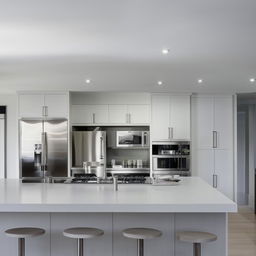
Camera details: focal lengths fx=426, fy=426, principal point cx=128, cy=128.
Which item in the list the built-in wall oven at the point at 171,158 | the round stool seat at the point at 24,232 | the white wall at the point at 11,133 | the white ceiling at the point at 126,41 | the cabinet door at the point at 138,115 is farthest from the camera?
the white wall at the point at 11,133

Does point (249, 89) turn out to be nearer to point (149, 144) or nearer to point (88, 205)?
point (149, 144)

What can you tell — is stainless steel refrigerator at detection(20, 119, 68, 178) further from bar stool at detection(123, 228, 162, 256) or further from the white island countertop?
bar stool at detection(123, 228, 162, 256)

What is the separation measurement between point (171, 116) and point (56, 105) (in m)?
2.11

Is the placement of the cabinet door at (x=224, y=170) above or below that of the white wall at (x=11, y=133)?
below

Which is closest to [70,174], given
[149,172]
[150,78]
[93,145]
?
[93,145]

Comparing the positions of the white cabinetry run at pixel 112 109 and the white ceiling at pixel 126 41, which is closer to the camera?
the white ceiling at pixel 126 41

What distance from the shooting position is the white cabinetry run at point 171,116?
7.88 metres

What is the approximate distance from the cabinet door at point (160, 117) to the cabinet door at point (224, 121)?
0.95 metres

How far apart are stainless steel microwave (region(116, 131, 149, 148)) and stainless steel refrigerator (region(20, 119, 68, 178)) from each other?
112 cm

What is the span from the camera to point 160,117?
7.89 m

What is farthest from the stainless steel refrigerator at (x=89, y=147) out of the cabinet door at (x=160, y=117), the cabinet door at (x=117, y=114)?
the cabinet door at (x=160, y=117)

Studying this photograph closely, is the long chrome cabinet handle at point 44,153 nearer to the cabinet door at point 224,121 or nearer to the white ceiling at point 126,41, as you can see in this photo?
the white ceiling at point 126,41

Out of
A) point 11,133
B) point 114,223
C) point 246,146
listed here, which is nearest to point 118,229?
point 114,223

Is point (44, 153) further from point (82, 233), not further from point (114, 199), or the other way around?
point (82, 233)
